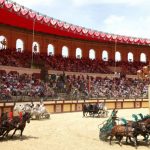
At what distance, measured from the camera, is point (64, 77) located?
123 feet

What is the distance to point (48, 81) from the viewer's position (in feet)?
118

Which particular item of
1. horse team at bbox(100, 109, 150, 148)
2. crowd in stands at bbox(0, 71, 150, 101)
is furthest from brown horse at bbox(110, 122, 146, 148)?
crowd in stands at bbox(0, 71, 150, 101)

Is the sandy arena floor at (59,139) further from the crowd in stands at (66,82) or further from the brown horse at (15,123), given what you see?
the crowd in stands at (66,82)

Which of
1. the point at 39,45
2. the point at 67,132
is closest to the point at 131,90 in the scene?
the point at 39,45

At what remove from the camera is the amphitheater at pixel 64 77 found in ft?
58.0

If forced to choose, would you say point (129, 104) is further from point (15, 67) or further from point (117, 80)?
point (15, 67)

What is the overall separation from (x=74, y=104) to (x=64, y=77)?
6576 mm

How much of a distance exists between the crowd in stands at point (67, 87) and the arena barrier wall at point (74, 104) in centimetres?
41

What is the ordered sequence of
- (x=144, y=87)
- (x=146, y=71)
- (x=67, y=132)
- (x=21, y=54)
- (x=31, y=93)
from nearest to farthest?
(x=67, y=132)
(x=146, y=71)
(x=31, y=93)
(x=21, y=54)
(x=144, y=87)

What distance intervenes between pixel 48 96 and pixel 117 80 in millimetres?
16482

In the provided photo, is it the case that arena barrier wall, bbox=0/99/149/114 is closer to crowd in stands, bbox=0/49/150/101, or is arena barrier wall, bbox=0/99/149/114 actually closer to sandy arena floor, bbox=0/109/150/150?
crowd in stands, bbox=0/49/150/101

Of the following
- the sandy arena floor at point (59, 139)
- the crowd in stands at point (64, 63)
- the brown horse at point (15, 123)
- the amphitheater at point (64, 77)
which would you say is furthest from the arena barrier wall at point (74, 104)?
the brown horse at point (15, 123)

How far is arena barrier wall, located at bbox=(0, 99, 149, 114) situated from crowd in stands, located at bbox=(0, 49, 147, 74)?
793cm

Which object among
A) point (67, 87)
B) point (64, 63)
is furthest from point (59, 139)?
point (64, 63)
